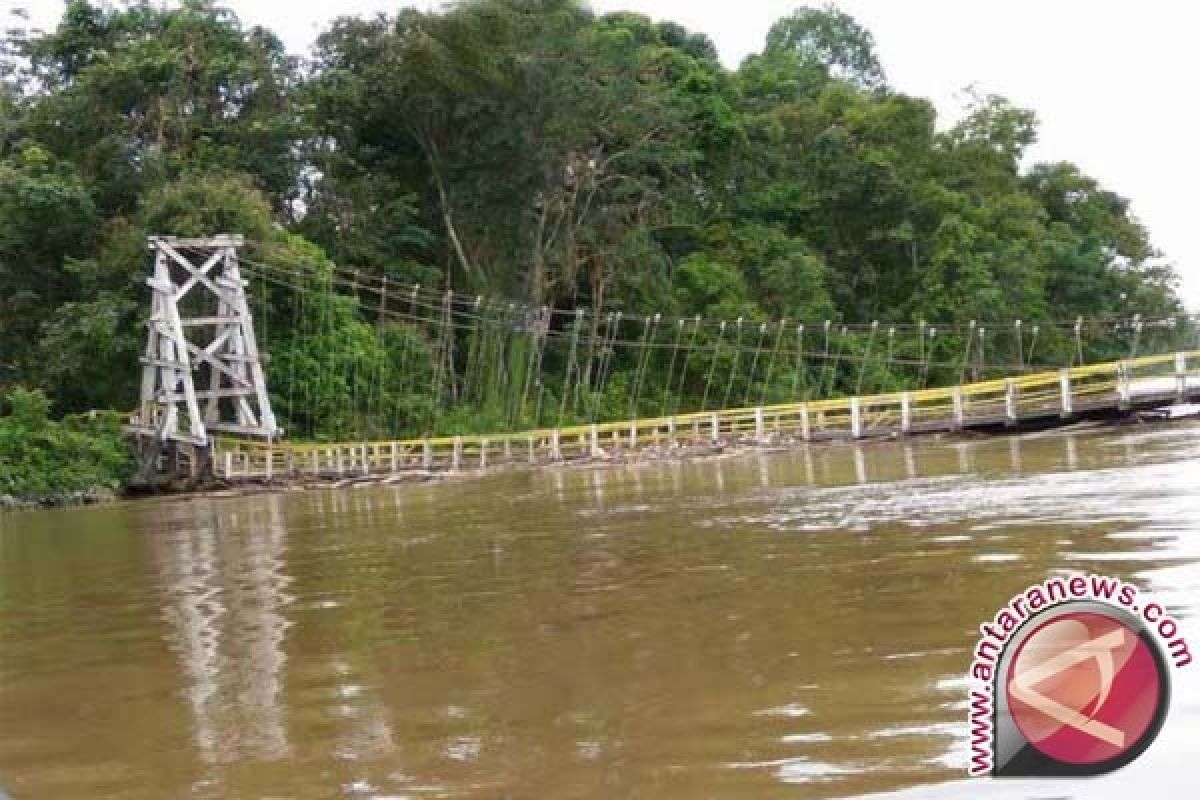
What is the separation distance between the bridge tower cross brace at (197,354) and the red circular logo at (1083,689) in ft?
91.6

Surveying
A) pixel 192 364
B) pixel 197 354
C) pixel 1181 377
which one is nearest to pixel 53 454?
pixel 192 364

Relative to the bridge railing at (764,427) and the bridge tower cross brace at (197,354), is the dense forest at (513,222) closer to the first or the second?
the bridge tower cross brace at (197,354)

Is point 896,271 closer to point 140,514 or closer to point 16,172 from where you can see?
point 16,172

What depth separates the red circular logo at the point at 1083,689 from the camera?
3.15m

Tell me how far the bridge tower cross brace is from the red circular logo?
27.9 m

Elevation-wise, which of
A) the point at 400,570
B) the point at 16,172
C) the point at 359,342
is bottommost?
the point at 400,570

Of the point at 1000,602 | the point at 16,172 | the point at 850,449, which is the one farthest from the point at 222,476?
the point at 1000,602

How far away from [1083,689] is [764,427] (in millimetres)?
27735

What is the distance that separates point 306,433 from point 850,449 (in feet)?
54.1

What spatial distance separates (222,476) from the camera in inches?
1177

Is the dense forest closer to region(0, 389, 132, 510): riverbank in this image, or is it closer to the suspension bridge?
the suspension bridge

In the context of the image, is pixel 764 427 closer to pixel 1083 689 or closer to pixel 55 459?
pixel 55 459

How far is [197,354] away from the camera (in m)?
31.4

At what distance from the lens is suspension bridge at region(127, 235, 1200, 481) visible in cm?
2888
